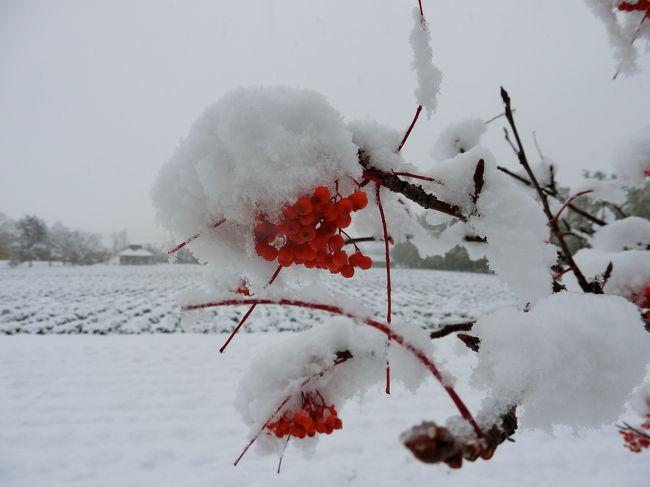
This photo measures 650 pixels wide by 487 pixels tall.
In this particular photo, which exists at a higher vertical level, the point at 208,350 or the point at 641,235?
the point at 641,235

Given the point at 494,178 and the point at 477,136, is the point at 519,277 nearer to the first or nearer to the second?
the point at 494,178

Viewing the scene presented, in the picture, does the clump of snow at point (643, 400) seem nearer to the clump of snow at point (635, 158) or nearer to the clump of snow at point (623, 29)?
the clump of snow at point (635, 158)

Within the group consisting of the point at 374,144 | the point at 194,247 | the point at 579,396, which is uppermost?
the point at 374,144

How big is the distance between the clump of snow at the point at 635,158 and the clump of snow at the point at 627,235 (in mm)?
250

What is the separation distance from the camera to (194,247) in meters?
0.72

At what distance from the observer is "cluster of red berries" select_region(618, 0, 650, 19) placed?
1105mm

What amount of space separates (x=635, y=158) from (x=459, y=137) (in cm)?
76

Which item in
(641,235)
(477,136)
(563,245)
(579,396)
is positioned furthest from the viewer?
(641,235)

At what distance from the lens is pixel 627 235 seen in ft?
5.76

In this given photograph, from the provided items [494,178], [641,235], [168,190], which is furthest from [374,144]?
[641,235]

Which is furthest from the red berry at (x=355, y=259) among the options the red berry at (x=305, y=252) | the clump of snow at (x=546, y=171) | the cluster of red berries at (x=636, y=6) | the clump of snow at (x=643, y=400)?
the clump of snow at (x=643, y=400)

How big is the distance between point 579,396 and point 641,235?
1619 millimetres

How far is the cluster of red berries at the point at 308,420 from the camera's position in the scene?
39.1 inches

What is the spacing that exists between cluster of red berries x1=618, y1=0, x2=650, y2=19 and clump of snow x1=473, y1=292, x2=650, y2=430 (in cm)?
108
